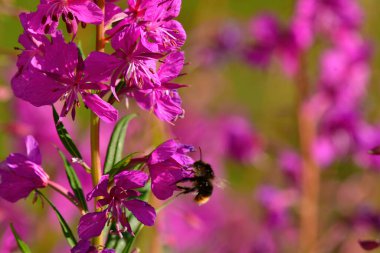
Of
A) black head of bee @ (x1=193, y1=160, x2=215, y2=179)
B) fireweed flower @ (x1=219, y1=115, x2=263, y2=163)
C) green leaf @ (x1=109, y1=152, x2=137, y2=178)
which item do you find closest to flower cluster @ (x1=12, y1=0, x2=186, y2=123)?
green leaf @ (x1=109, y1=152, x2=137, y2=178)

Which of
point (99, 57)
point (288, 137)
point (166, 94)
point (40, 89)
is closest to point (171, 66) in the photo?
point (166, 94)

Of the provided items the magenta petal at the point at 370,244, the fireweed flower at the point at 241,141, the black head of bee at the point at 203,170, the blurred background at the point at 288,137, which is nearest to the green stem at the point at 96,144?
the black head of bee at the point at 203,170

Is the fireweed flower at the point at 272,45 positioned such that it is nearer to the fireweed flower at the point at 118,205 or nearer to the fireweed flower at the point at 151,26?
the fireweed flower at the point at 151,26

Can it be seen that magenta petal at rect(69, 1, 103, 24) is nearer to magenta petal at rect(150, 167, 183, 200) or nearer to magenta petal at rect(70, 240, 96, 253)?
magenta petal at rect(150, 167, 183, 200)

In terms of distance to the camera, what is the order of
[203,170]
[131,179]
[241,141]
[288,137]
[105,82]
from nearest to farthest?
[131,179]
[105,82]
[203,170]
[241,141]
[288,137]

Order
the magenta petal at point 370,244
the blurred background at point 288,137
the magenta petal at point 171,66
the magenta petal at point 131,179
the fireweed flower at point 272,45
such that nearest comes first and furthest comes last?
the magenta petal at point 131,179, the magenta petal at point 171,66, the magenta petal at point 370,244, the blurred background at point 288,137, the fireweed flower at point 272,45

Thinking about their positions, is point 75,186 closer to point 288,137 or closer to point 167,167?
point 167,167
